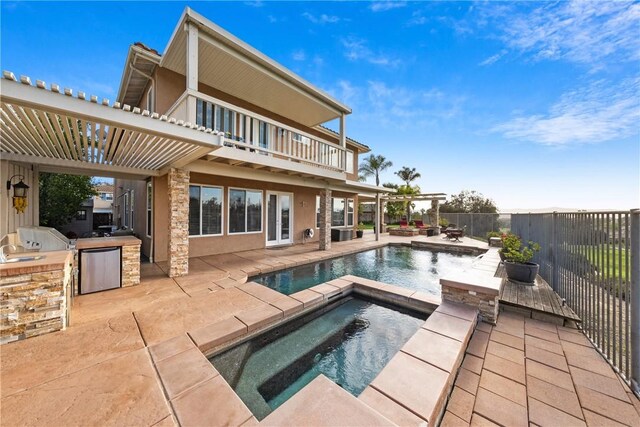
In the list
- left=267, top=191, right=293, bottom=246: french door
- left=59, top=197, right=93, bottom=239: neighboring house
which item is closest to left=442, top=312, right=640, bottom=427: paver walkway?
left=267, top=191, right=293, bottom=246: french door

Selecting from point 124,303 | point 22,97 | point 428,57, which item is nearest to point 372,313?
point 124,303

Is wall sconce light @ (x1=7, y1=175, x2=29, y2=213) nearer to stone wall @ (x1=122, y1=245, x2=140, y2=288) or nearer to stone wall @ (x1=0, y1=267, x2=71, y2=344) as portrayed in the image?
stone wall @ (x1=122, y1=245, x2=140, y2=288)

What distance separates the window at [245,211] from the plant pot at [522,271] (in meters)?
8.58

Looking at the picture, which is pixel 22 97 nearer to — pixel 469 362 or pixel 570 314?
pixel 469 362

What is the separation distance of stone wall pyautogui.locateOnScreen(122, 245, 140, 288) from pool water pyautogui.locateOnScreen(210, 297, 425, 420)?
360cm

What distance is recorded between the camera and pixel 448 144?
17312mm

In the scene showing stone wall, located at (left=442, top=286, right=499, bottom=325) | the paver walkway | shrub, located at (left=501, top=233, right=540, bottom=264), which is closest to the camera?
the paver walkway

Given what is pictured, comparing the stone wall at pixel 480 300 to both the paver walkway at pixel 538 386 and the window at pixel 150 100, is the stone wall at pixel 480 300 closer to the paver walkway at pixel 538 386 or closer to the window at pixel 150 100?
the paver walkway at pixel 538 386

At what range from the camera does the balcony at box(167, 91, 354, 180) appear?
18.2 ft

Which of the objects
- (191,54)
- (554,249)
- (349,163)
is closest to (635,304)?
(554,249)

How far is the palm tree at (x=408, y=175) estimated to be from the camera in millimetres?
30781

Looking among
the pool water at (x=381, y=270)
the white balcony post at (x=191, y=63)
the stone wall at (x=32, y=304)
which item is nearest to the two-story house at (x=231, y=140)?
the white balcony post at (x=191, y=63)

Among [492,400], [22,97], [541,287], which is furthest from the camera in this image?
[541,287]

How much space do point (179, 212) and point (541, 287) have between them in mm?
8695
